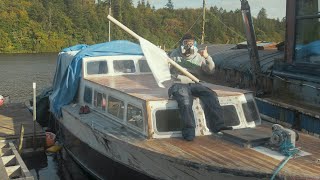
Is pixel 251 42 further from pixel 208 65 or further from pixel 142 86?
pixel 142 86

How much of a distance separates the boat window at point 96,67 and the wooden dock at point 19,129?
2984 mm

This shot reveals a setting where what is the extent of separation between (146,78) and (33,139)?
182 inches

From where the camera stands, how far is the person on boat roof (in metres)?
10.0

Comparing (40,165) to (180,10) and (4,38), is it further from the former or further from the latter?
(180,10)

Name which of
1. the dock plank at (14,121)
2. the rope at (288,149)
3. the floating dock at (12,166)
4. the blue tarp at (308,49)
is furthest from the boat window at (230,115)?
the dock plank at (14,121)

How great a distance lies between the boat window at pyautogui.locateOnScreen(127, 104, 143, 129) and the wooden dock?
580cm

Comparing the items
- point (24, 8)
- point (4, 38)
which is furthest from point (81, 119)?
point (24, 8)

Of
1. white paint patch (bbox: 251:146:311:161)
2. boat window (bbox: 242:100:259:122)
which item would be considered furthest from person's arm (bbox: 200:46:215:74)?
white paint patch (bbox: 251:146:311:161)

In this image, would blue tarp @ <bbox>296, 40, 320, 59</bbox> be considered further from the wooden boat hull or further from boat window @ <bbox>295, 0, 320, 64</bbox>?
the wooden boat hull

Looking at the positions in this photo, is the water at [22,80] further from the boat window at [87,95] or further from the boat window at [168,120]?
the boat window at [168,120]

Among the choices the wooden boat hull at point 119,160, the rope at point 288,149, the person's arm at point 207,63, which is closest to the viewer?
the rope at point 288,149

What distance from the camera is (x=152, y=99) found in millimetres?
8945

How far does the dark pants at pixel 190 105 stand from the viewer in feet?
28.0

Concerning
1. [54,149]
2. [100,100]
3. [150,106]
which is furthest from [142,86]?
[54,149]
